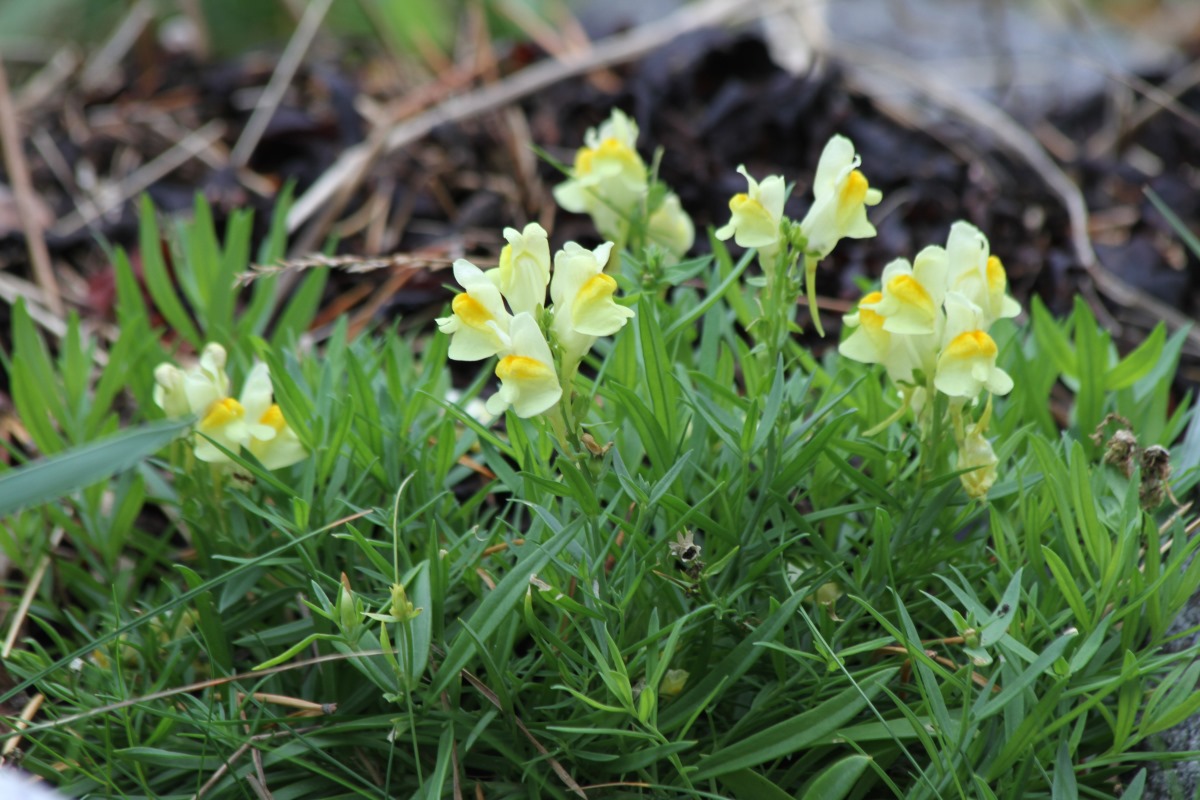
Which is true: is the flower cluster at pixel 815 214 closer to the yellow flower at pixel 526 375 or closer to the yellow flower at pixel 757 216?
the yellow flower at pixel 757 216

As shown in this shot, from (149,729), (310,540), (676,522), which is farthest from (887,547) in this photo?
(149,729)

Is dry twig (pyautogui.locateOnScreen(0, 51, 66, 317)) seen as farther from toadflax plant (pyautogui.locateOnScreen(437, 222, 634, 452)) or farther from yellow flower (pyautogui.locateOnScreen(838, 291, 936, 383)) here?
yellow flower (pyautogui.locateOnScreen(838, 291, 936, 383))

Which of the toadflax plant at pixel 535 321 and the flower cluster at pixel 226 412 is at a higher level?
the toadflax plant at pixel 535 321

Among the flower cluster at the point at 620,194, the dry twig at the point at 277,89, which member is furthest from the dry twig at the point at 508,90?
the flower cluster at the point at 620,194

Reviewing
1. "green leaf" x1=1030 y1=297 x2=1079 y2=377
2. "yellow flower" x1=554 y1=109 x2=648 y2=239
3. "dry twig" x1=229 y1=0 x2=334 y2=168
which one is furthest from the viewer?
"dry twig" x1=229 y1=0 x2=334 y2=168

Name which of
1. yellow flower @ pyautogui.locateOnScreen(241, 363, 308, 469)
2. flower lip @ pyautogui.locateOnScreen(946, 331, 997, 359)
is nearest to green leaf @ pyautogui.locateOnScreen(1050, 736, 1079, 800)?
flower lip @ pyautogui.locateOnScreen(946, 331, 997, 359)

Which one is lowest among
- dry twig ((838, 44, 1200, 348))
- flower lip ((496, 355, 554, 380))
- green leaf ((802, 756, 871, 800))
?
dry twig ((838, 44, 1200, 348))

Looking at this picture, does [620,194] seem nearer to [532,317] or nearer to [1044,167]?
[532,317]
